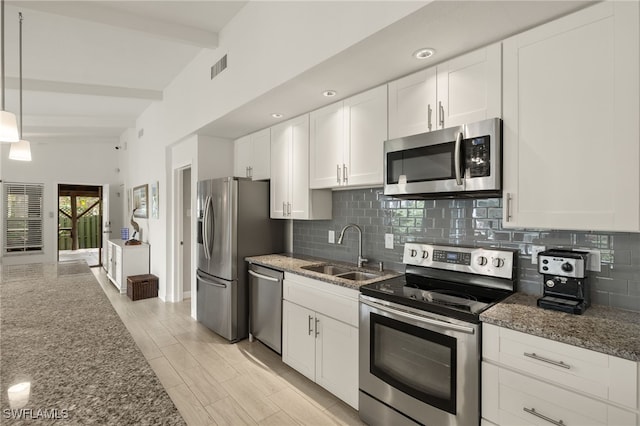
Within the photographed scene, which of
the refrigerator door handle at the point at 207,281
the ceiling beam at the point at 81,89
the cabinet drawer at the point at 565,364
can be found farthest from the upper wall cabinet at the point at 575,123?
the ceiling beam at the point at 81,89

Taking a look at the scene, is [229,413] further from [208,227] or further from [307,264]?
[208,227]

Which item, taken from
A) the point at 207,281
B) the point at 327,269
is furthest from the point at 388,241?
the point at 207,281

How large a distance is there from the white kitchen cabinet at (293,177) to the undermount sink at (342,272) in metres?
0.49

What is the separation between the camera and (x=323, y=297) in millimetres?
2535

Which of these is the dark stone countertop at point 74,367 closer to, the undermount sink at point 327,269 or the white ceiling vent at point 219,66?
the undermount sink at point 327,269

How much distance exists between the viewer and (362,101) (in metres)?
2.58

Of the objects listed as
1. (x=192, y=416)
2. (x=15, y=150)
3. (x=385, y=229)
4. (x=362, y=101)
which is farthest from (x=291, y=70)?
(x=15, y=150)

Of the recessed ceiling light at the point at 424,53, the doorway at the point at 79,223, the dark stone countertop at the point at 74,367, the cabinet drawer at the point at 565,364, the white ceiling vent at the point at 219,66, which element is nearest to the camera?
the dark stone countertop at the point at 74,367

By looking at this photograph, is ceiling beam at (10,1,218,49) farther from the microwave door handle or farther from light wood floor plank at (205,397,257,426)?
light wood floor plank at (205,397,257,426)

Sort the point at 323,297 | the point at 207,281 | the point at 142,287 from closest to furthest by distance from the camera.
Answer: the point at 323,297 < the point at 207,281 < the point at 142,287

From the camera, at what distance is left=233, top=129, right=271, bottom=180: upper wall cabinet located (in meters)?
3.71

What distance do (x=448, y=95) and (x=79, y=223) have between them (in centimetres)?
1145

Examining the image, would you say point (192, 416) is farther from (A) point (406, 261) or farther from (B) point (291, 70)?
(B) point (291, 70)

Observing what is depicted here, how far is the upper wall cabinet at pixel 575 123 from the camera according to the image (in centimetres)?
141
